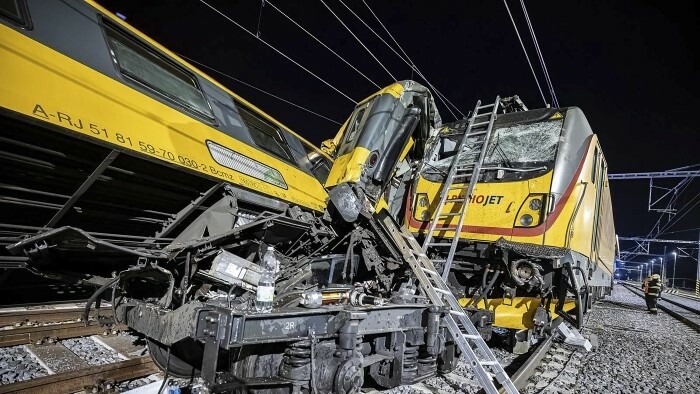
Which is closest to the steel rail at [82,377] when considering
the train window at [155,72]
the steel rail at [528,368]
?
the train window at [155,72]

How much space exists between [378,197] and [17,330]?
4124 millimetres

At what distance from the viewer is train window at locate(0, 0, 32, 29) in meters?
A: 2.42

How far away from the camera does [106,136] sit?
105 inches

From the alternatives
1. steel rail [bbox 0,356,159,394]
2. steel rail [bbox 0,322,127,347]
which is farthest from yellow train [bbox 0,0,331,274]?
steel rail [bbox 0,322,127,347]

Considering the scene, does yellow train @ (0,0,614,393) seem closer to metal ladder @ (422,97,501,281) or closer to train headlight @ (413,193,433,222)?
metal ladder @ (422,97,501,281)

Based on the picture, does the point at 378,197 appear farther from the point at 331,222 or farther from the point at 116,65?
the point at 116,65

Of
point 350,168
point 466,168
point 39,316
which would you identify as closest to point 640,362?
point 466,168

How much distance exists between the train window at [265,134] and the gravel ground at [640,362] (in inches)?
176

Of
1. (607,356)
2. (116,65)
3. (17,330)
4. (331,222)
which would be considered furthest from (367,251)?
(607,356)

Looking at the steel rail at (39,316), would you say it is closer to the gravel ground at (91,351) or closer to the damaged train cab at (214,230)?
the gravel ground at (91,351)

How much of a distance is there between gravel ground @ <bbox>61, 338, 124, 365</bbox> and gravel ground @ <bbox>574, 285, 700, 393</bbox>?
490 centimetres

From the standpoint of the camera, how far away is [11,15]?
8.02 feet

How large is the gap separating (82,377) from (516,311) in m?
4.60

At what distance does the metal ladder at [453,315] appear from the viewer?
129 inches
